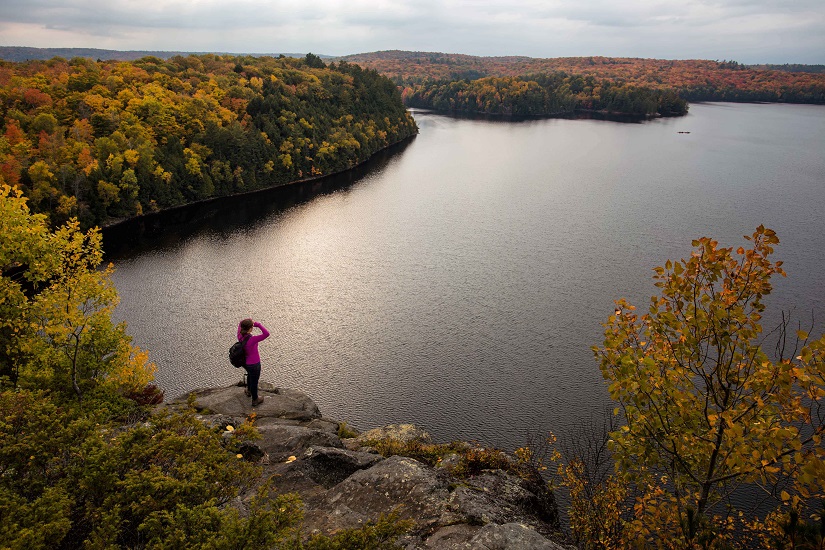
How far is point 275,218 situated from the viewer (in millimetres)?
67562

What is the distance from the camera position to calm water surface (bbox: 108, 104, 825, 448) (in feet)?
104

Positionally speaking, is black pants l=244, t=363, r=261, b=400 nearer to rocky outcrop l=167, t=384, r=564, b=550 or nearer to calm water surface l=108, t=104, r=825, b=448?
rocky outcrop l=167, t=384, r=564, b=550

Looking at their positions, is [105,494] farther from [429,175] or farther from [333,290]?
[429,175]

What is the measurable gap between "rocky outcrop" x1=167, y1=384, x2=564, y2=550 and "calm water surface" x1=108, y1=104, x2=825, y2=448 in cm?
1105

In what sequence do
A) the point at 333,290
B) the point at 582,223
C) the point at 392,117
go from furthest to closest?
1. the point at 392,117
2. the point at 582,223
3. the point at 333,290

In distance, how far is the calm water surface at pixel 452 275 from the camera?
31.8 meters

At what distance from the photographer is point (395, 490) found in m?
13.6

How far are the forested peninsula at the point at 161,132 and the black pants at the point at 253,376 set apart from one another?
48.0 metres

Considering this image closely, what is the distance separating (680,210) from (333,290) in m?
48.4

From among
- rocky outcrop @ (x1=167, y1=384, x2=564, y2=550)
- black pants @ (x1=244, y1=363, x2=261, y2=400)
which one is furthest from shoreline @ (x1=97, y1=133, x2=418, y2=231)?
rocky outcrop @ (x1=167, y1=384, x2=564, y2=550)

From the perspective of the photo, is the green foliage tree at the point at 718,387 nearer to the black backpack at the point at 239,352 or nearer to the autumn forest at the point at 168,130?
the black backpack at the point at 239,352

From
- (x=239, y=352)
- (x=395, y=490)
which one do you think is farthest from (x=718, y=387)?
(x=239, y=352)

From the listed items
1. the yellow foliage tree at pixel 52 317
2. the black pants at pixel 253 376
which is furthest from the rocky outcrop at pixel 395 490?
the yellow foliage tree at pixel 52 317

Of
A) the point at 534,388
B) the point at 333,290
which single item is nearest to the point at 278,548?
the point at 534,388
